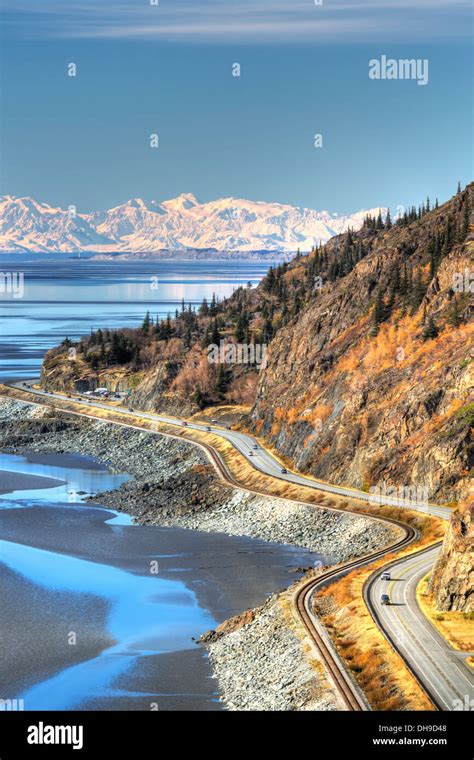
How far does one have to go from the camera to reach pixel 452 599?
6034 cm

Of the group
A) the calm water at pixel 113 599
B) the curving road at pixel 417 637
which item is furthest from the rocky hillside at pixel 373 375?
the curving road at pixel 417 637

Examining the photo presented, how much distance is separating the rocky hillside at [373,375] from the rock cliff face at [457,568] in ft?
73.8

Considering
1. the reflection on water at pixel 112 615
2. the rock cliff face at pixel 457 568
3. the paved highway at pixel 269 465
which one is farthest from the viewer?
the paved highway at pixel 269 465

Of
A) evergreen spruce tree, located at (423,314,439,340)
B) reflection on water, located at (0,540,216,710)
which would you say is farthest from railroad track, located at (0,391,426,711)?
evergreen spruce tree, located at (423,314,439,340)

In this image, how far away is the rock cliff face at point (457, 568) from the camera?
60.2 meters

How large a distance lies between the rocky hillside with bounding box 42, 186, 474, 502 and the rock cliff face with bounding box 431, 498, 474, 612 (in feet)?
73.8

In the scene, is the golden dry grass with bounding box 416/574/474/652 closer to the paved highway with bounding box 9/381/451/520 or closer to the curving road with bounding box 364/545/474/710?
the curving road with bounding box 364/545/474/710

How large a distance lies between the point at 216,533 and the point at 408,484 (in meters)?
16.2

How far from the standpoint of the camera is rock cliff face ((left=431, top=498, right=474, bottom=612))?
197 ft

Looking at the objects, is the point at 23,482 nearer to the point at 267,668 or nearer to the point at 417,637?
the point at 267,668

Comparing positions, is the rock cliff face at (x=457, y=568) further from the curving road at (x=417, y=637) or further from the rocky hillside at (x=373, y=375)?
the rocky hillside at (x=373, y=375)
